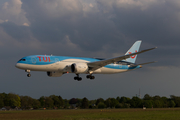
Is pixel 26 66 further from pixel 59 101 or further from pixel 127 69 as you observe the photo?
pixel 59 101

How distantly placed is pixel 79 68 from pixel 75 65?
1.18 metres

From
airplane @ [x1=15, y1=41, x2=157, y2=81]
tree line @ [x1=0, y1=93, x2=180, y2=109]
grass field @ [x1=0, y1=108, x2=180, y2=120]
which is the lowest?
grass field @ [x1=0, y1=108, x2=180, y2=120]

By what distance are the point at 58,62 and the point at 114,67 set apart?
16697mm

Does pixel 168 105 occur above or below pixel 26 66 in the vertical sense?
below

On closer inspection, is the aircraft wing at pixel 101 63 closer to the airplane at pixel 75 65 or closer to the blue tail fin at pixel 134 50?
the airplane at pixel 75 65

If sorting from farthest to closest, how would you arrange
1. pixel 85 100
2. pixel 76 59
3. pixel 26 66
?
pixel 85 100 → pixel 76 59 → pixel 26 66

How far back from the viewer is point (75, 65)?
5153 centimetres

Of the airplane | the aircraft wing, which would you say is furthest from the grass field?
the aircraft wing

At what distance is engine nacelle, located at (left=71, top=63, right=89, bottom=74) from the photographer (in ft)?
169

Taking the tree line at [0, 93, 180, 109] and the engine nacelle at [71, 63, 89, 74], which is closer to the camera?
the engine nacelle at [71, 63, 89, 74]

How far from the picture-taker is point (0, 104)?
456ft

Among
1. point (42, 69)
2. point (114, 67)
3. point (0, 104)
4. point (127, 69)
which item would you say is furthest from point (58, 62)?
point (0, 104)

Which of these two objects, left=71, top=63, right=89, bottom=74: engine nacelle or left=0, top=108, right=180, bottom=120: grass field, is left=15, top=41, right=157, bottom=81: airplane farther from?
left=0, top=108, right=180, bottom=120: grass field

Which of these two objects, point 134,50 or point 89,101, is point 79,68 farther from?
point 89,101
